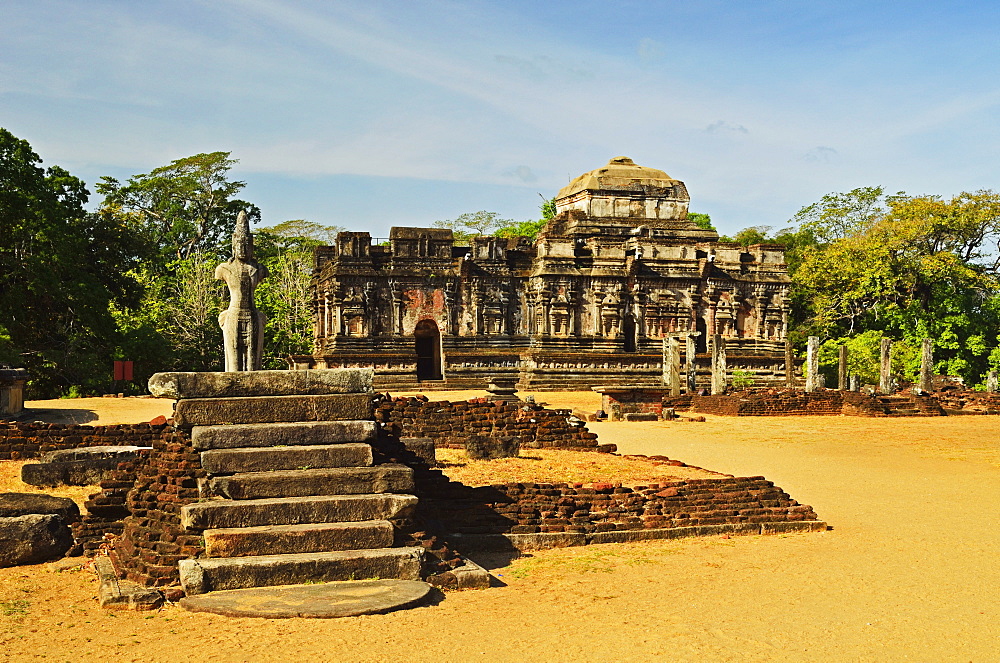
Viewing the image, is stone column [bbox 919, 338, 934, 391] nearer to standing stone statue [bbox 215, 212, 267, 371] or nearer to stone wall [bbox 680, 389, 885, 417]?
stone wall [bbox 680, 389, 885, 417]

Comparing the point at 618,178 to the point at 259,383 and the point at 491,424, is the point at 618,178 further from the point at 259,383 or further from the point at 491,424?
the point at 259,383

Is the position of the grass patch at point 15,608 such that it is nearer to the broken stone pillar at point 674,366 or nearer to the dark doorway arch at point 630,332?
the broken stone pillar at point 674,366

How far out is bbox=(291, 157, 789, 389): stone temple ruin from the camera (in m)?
32.4

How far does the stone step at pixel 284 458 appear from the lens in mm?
7828

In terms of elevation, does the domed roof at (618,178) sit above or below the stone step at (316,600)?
above

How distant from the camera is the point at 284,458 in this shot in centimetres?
802

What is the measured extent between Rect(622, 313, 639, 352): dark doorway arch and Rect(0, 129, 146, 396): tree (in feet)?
54.6

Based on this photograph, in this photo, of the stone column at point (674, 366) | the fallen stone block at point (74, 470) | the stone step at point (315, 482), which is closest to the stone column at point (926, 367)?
the stone column at point (674, 366)

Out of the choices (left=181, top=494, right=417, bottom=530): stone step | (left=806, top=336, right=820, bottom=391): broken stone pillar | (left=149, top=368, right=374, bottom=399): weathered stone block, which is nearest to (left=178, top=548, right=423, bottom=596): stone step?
(left=181, top=494, right=417, bottom=530): stone step

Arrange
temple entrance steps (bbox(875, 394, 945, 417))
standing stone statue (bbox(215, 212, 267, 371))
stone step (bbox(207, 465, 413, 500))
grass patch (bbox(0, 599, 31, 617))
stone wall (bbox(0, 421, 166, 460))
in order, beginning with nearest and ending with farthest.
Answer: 1. grass patch (bbox(0, 599, 31, 617))
2. stone step (bbox(207, 465, 413, 500))
3. standing stone statue (bbox(215, 212, 267, 371))
4. stone wall (bbox(0, 421, 166, 460))
5. temple entrance steps (bbox(875, 394, 945, 417))

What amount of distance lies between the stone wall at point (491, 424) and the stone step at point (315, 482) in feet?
24.2

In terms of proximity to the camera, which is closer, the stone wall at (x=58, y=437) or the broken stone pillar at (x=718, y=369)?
the stone wall at (x=58, y=437)

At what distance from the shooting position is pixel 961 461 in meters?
16.2

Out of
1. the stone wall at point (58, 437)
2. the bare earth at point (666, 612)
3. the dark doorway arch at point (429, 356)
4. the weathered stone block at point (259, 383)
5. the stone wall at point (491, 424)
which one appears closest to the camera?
the bare earth at point (666, 612)
